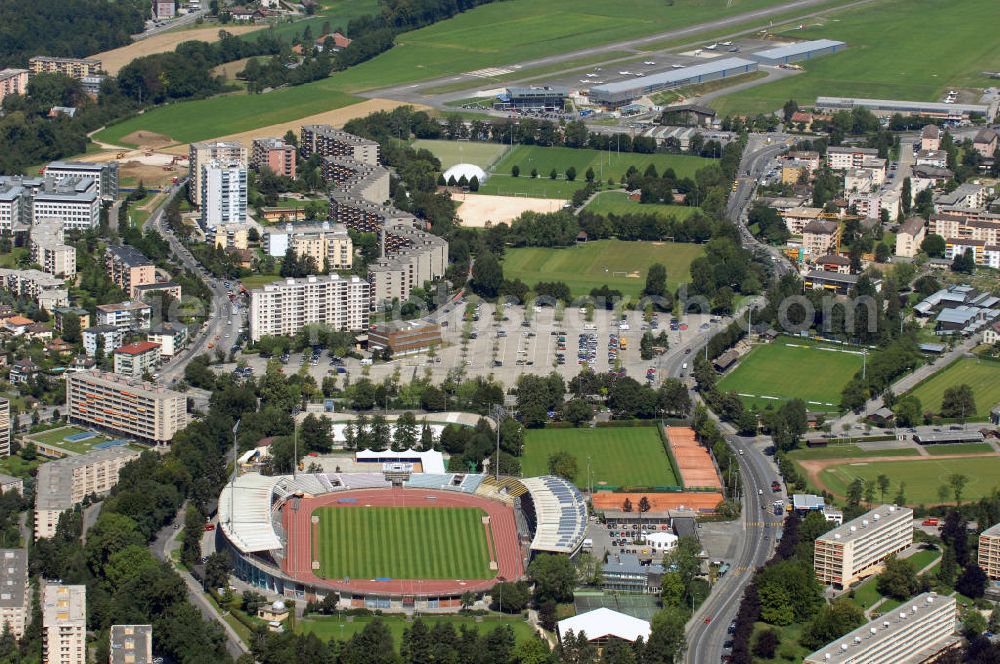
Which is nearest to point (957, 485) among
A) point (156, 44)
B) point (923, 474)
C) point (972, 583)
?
point (923, 474)

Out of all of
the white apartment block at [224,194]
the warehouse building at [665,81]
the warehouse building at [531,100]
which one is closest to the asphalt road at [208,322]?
the white apartment block at [224,194]

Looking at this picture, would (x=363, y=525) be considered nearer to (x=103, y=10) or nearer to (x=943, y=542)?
(x=943, y=542)

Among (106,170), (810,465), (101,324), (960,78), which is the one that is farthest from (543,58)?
(810,465)

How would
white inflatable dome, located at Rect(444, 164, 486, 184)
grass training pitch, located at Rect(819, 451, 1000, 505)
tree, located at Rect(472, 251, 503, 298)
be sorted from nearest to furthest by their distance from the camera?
grass training pitch, located at Rect(819, 451, 1000, 505), tree, located at Rect(472, 251, 503, 298), white inflatable dome, located at Rect(444, 164, 486, 184)

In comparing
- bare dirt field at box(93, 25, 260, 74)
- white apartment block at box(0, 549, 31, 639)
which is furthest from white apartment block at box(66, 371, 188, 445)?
bare dirt field at box(93, 25, 260, 74)

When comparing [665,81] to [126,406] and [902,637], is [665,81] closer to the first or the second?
[126,406]

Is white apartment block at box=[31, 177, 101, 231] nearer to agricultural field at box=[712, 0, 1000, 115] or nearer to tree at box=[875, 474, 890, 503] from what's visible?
agricultural field at box=[712, 0, 1000, 115]

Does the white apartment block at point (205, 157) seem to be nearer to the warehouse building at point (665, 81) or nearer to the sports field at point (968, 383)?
the warehouse building at point (665, 81)

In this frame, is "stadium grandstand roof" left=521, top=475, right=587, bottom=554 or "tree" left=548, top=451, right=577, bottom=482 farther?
"tree" left=548, top=451, right=577, bottom=482
